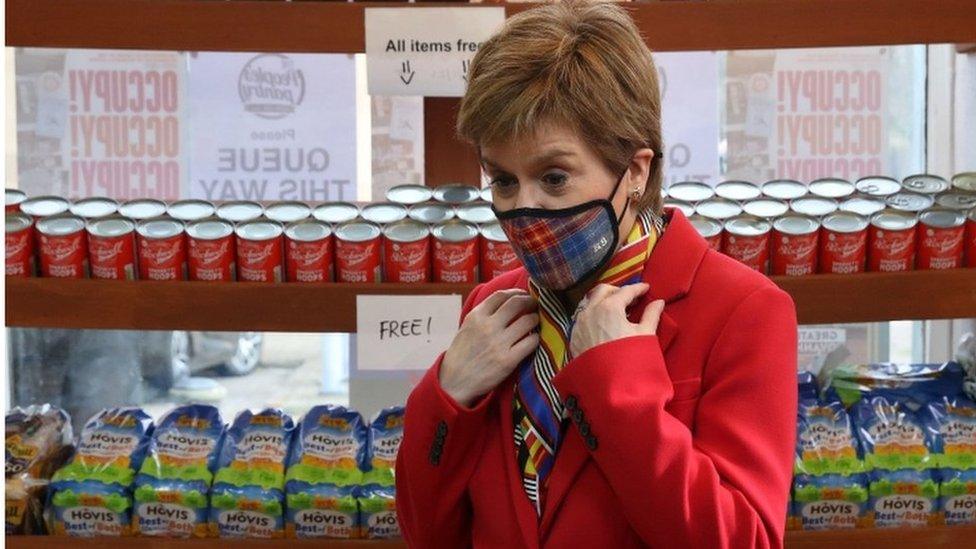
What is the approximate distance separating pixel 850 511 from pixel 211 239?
1274mm

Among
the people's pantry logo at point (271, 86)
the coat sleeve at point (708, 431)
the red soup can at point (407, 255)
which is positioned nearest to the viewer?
the coat sleeve at point (708, 431)

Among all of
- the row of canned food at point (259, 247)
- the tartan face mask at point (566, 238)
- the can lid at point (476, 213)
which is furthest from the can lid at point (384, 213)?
the tartan face mask at point (566, 238)

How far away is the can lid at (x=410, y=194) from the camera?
249 cm

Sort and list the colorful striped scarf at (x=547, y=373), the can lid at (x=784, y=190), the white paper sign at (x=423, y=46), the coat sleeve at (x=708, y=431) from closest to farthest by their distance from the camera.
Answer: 1. the coat sleeve at (x=708, y=431)
2. the colorful striped scarf at (x=547, y=373)
3. the white paper sign at (x=423, y=46)
4. the can lid at (x=784, y=190)

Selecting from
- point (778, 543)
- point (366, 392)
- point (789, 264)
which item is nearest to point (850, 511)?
point (789, 264)

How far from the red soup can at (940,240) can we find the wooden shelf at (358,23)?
1.11 ft

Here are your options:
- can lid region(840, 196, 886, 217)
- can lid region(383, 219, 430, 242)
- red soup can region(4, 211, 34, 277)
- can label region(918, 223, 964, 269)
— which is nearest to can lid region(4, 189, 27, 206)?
red soup can region(4, 211, 34, 277)

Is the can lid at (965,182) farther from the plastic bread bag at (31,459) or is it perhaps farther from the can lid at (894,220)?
the plastic bread bag at (31,459)

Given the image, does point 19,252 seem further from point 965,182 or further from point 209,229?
point 965,182

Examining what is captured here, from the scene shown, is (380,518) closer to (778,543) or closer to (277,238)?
(277,238)

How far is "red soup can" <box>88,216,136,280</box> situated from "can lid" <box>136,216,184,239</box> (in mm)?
23

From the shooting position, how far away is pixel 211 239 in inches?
92.1

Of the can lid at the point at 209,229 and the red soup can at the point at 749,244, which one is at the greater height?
the can lid at the point at 209,229

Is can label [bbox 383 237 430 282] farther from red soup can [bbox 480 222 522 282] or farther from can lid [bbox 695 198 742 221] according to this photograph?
can lid [bbox 695 198 742 221]
